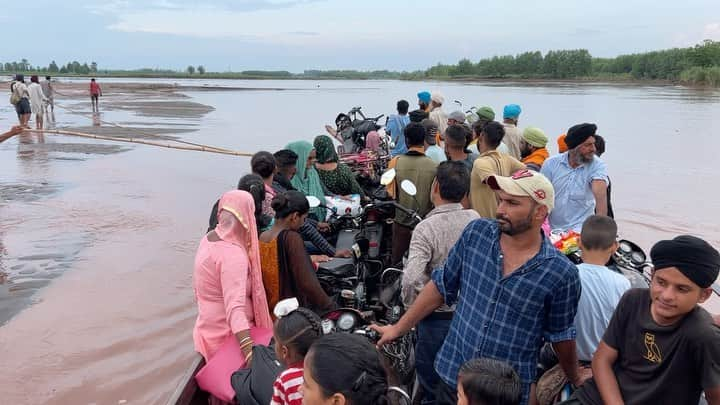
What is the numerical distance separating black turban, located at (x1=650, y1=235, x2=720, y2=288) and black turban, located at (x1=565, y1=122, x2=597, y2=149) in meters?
2.30

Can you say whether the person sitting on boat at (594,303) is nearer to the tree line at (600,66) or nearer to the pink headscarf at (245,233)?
the pink headscarf at (245,233)

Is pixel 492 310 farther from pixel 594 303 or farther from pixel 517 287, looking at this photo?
pixel 594 303

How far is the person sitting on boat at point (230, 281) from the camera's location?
9.34 ft

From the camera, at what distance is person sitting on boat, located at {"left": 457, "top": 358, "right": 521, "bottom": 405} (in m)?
1.82

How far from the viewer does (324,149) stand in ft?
17.0

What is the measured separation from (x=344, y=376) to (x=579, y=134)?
319 cm

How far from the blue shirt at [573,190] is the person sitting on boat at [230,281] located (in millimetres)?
2580

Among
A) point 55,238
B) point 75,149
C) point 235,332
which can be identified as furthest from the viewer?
point 75,149

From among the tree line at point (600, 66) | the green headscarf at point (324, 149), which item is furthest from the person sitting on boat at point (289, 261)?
the tree line at point (600, 66)

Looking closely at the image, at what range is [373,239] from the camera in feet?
14.4

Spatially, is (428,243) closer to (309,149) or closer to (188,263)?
(309,149)

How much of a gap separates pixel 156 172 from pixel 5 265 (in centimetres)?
654

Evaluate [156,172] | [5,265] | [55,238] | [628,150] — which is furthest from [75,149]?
[628,150]

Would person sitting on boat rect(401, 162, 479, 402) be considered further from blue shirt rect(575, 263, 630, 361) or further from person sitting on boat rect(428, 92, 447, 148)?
person sitting on boat rect(428, 92, 447, 148)
